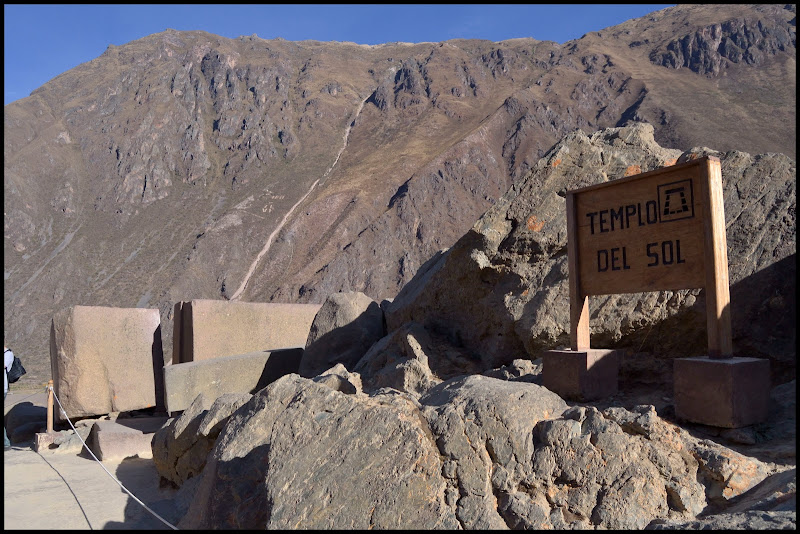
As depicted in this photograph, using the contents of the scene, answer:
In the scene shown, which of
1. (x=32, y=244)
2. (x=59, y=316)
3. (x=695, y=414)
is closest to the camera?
(x=695, y=414)

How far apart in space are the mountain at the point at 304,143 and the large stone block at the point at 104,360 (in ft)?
61.7

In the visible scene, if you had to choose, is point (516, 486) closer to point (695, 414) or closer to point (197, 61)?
point (695, 414)

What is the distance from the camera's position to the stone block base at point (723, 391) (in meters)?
3.33

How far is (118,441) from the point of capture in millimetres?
5934

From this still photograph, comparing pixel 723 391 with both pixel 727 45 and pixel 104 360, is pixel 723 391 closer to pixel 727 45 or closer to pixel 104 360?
pixel 104 360

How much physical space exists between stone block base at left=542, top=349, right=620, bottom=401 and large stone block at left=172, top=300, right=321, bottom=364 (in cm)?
426

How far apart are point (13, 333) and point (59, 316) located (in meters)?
27.1

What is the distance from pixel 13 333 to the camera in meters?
29.3

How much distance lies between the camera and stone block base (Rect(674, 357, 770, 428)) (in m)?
3.33

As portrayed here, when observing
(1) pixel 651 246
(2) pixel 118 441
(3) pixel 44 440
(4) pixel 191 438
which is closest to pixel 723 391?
→ (1) pixel 651 246

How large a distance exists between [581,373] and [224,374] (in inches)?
155

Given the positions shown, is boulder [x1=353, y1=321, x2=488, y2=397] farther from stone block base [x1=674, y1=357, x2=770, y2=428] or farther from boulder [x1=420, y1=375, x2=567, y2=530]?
stone block base [x1=674, y1=357, x2=770, y2=428]

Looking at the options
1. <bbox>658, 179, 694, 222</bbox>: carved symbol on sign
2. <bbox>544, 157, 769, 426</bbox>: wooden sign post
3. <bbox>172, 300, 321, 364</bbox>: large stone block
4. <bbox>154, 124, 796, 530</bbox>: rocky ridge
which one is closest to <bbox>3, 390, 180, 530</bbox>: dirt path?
<bbox>154, 124, 796, 530</bbox>: rocky ridge

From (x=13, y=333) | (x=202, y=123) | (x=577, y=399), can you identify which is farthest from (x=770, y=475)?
(x=202, y=123)
